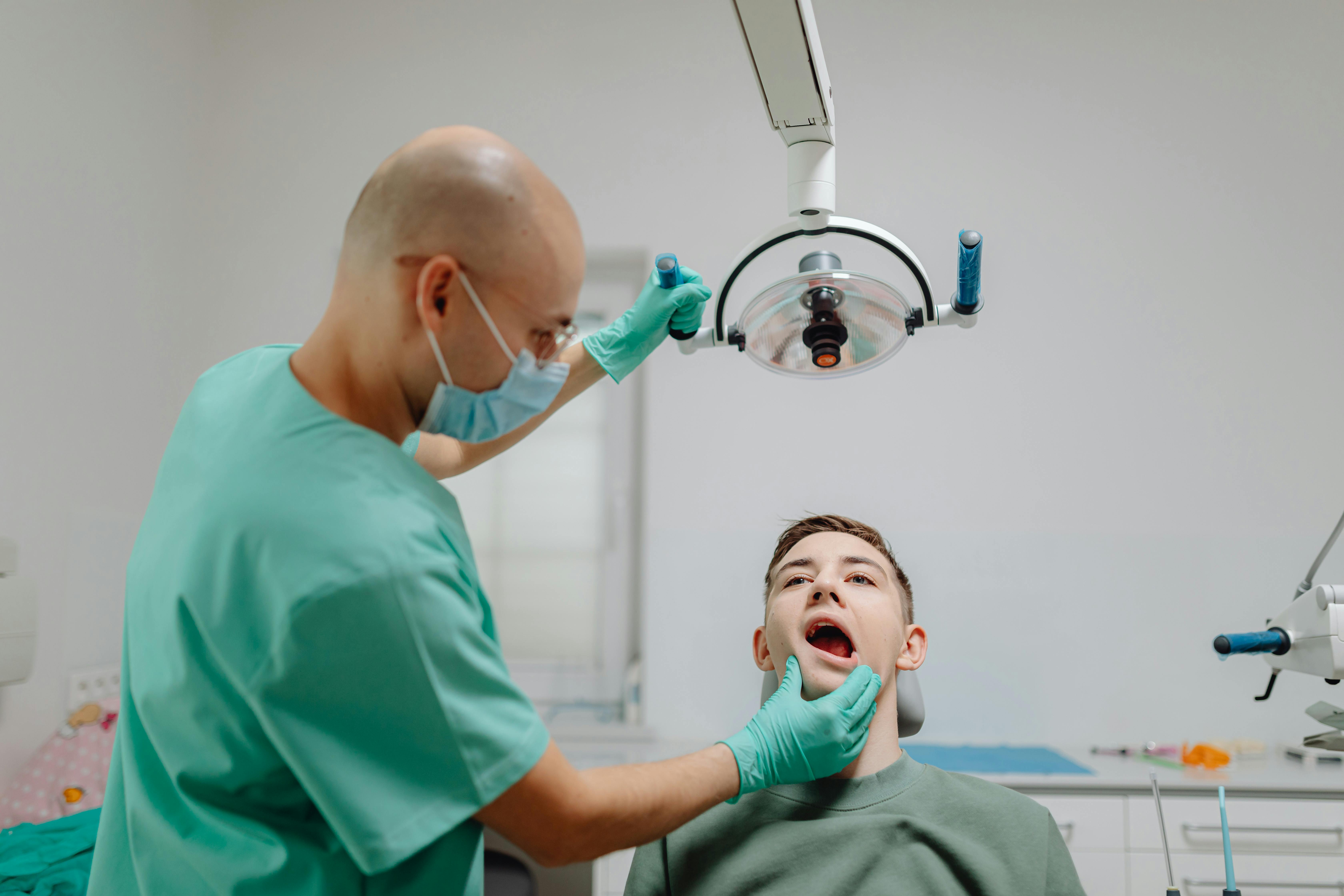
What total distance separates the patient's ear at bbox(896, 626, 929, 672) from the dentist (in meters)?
0.65

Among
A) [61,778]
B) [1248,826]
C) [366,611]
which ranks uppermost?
[366,611]

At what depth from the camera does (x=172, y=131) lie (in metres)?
2.99

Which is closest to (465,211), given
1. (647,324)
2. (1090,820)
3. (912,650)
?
(647,324)

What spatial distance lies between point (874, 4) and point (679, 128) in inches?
31.2

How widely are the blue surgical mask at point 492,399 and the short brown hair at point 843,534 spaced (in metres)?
0.74

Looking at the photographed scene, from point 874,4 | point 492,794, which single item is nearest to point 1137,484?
point 874,4

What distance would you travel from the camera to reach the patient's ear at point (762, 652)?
1548 mm

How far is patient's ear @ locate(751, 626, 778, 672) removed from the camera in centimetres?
155

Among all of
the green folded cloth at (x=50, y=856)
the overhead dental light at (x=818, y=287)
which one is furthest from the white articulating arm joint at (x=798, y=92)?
the green folded cloth at (x=50, y=856)

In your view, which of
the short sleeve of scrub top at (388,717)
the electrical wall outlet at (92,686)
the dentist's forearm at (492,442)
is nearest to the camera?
the short sleeve of scrub top at (388,717)

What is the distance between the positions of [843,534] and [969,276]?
57cm

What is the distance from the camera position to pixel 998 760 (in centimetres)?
244

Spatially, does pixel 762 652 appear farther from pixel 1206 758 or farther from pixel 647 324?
pixel 1206 758

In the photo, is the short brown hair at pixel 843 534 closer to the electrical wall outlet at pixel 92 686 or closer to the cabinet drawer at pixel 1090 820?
the cabinet drawer at pixel 1090 820
